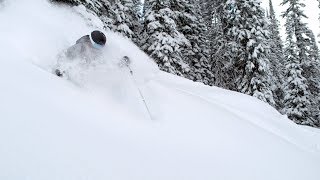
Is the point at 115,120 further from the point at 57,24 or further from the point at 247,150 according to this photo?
the point at 57,24

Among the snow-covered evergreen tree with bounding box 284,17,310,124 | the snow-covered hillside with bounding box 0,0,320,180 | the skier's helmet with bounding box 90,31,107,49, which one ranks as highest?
the skier's helmet with bounding box 90,31,107,49

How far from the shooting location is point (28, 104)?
16.6 ft

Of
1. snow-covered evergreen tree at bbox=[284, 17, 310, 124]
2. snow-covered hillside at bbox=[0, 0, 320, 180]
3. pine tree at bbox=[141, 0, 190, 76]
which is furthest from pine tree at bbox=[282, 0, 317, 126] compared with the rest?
snow-covered hillside at bbox=[0, 0, 320, 180]

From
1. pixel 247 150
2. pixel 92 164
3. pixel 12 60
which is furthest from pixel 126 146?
pixel 12 60

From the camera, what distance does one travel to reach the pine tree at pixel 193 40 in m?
24.2

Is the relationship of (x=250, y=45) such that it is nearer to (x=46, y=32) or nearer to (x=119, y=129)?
(x=46, y=32)

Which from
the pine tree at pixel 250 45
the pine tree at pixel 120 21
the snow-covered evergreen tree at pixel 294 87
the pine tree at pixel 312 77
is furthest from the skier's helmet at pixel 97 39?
the pine tree at pixel 312 77

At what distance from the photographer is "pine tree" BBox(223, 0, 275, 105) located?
21156 millimetres

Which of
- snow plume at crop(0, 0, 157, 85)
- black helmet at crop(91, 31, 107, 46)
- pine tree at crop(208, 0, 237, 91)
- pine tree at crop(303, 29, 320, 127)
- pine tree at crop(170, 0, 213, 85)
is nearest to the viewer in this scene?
black helmet at crop(91, 31, 107, 46)

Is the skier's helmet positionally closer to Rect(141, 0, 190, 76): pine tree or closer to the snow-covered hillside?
the snow-covered hillside

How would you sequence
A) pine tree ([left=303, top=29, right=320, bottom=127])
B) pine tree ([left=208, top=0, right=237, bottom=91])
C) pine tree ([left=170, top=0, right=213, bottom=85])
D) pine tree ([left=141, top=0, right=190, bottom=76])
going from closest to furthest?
pine tree ([left=141, top=0, right=190, bottom=76]) < pine tree ([left=208, top=0, right=237, bottom=91]) < pine tree ([left=170, top=0, right=213, bottom=85]) < pine tree ([left=303, top=29, right=320, bottom=127])

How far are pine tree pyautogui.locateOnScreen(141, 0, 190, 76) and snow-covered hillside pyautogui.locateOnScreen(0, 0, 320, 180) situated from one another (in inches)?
391

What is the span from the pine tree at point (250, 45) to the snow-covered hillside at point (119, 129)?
1227 cm

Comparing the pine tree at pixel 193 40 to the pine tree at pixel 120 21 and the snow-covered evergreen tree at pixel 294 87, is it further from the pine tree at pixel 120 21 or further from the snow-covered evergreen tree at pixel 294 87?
the snow-covered evergreen tree at pixel 294 87
